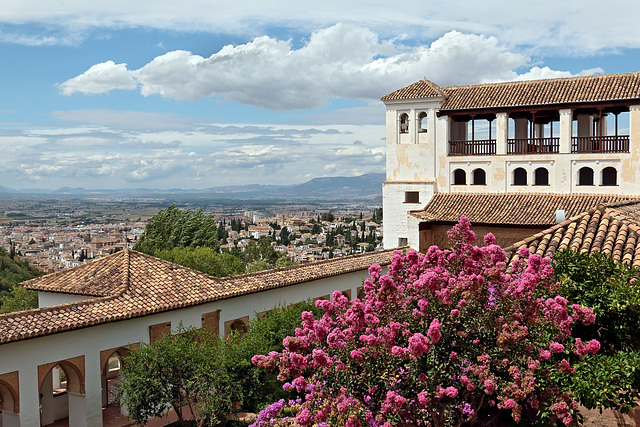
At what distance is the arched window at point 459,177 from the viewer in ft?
103

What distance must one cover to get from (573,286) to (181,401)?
363 inches

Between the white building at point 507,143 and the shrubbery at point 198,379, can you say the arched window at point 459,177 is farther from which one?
the shrubbery at point 198,379

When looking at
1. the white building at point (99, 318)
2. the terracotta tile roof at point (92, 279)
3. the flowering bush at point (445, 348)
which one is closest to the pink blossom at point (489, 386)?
the flowering bush at point (445, 348)

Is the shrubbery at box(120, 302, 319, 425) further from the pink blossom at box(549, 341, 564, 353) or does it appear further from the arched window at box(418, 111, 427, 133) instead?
the arched window at box(418, 111, 427, 133)

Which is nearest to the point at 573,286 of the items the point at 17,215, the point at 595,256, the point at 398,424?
the point at 595,256

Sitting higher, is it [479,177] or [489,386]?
[479,177]

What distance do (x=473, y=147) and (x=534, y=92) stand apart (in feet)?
12.6

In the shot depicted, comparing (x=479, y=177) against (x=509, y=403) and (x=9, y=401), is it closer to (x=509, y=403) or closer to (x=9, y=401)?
(x=9, y=401)

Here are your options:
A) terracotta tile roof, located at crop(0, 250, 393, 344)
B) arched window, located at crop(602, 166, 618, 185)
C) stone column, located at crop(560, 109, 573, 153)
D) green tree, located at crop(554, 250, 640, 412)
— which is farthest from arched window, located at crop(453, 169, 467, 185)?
green tree, located at crop(554, 250, 640, 412)

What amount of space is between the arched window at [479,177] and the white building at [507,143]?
0.06 metres

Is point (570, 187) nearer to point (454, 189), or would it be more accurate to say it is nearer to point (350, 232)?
point (454, 189)

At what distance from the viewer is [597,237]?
12297mm

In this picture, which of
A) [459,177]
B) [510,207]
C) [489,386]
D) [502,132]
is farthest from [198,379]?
[502,132]

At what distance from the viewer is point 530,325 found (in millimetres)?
7848
